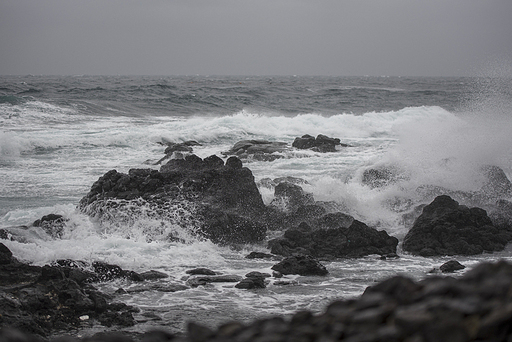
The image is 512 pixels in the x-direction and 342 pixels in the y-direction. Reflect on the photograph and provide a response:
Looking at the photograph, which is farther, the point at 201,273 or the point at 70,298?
the point at 201,273

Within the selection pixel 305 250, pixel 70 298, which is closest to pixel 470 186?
pixel 305 250

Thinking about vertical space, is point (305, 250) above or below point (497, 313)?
below

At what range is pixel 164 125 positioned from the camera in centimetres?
2677

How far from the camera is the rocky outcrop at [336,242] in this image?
9047 millimetres

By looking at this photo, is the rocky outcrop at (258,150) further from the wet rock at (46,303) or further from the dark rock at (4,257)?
the wet rock at (46,303)

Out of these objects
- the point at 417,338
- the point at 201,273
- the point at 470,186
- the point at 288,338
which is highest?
the point at 417,338

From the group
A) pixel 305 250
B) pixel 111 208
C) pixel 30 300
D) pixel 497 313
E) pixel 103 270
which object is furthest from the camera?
pixel 111 208

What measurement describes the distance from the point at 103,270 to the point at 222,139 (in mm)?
17244

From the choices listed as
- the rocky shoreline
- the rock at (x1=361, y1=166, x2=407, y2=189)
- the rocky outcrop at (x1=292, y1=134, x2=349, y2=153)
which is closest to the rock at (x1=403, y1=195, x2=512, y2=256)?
the rocky shoreline

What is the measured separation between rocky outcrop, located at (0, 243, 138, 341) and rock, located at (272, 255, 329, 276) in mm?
2635

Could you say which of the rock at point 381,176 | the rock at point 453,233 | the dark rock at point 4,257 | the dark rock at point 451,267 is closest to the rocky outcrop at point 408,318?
the dark rock at point 4,257

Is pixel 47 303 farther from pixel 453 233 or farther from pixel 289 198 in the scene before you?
pixel 453 233

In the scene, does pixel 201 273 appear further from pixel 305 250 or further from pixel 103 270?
pixel 305 250

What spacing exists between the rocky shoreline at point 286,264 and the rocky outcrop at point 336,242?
0.02 m
